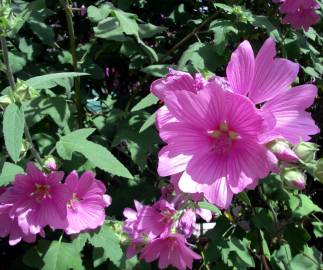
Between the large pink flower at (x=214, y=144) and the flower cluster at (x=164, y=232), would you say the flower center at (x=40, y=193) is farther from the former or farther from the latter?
the large pink flower at (x=214, y=144)

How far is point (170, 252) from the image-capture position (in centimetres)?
177

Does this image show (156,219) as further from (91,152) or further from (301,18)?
(301,18)

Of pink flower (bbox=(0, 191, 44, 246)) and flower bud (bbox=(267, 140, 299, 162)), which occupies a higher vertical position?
flower bud (bbox=(267, 140, 299, 162))

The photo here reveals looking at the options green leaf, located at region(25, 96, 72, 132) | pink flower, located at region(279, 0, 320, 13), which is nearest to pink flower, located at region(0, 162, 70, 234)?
green leaf, located at region(25, 96, 72, 132)

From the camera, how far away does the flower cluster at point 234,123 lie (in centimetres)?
98

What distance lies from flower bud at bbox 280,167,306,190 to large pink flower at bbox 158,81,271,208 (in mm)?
47

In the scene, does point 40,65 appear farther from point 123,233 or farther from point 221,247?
point 221,247

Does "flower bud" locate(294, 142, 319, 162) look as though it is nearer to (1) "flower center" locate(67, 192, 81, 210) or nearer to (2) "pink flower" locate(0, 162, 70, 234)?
(2) "pink flower" locate(0, 162, 70, 234)

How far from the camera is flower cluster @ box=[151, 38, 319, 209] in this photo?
98cm

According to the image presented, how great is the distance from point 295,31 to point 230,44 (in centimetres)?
32

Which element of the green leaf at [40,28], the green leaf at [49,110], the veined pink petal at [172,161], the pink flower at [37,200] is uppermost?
the veined pink petal at [172,161]

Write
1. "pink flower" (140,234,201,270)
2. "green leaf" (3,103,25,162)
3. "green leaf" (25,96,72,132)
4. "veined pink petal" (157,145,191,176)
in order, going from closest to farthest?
"veined pink petal" (157,145,191,176) → "green leaf" (3,103,25,162) → "pink flower" (140,234,201,270) → "green leaf" (25,96,72,132)

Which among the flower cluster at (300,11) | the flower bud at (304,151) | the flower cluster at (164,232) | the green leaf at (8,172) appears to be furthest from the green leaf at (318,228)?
the flower bud at (304,151)

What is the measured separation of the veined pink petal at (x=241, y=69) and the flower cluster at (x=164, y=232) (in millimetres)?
731
